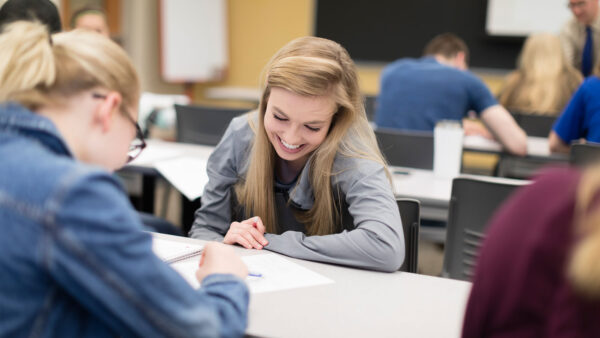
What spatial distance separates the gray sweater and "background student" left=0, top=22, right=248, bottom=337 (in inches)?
18.6

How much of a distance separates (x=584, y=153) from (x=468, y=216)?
2.75 ft

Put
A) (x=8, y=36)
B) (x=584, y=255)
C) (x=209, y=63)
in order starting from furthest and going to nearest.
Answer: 1. (x=209, y=63)
2. (x=8, y=36)
3. (x=584, y=255)

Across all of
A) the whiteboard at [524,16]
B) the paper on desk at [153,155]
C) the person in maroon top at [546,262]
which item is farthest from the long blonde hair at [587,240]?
the whiteboard at [524,16]

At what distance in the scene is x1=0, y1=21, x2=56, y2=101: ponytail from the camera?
87cm

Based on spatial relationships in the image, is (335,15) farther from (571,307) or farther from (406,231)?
(571,307)

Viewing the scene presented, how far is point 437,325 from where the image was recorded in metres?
1.11

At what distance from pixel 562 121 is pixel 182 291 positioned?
8.87ft

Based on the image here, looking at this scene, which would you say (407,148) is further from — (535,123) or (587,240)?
(587,240)

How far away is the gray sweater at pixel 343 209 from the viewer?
1419 millimetres

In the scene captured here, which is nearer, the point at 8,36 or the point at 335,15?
the point at 8,36

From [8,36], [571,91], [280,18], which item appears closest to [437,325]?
[8,36]

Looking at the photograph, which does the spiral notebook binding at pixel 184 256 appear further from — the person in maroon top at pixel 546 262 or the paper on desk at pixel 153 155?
the paper on desk at pixel 153 155

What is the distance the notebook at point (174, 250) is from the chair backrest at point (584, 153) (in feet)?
5.66

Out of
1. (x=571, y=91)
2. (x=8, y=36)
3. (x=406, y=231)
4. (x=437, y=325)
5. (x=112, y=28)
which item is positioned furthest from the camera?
(x=112, y=28)
